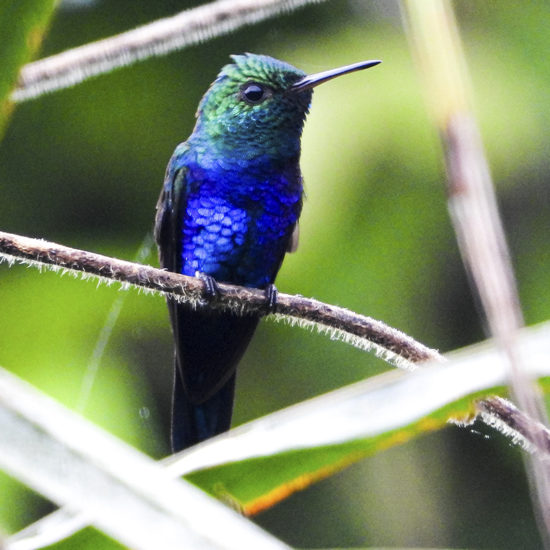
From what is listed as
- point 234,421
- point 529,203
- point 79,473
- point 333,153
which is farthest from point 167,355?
point 79,473

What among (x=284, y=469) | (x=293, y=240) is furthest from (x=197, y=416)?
(x=284, y=469)

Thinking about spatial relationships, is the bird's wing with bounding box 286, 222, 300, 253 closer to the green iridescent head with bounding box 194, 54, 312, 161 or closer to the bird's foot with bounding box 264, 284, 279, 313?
the green iridescent head with bounding box 194, 54, 312, 161

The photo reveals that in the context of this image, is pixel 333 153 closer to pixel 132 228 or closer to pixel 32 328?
pixel 132 228

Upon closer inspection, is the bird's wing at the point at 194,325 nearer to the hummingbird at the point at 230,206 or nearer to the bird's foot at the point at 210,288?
the hummingbird at the point at 230,206

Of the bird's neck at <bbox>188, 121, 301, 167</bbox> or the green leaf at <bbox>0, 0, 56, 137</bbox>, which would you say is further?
the bird's neck at <bbox>188, 121, 301, 167</bbox>

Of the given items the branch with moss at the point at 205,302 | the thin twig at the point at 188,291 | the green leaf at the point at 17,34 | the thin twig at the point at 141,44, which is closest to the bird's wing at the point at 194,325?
the branch with moss at the point at 205,302

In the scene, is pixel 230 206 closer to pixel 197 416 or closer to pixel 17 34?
pixel 197 416

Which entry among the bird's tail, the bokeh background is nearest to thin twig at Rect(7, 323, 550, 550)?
the bird's tail
